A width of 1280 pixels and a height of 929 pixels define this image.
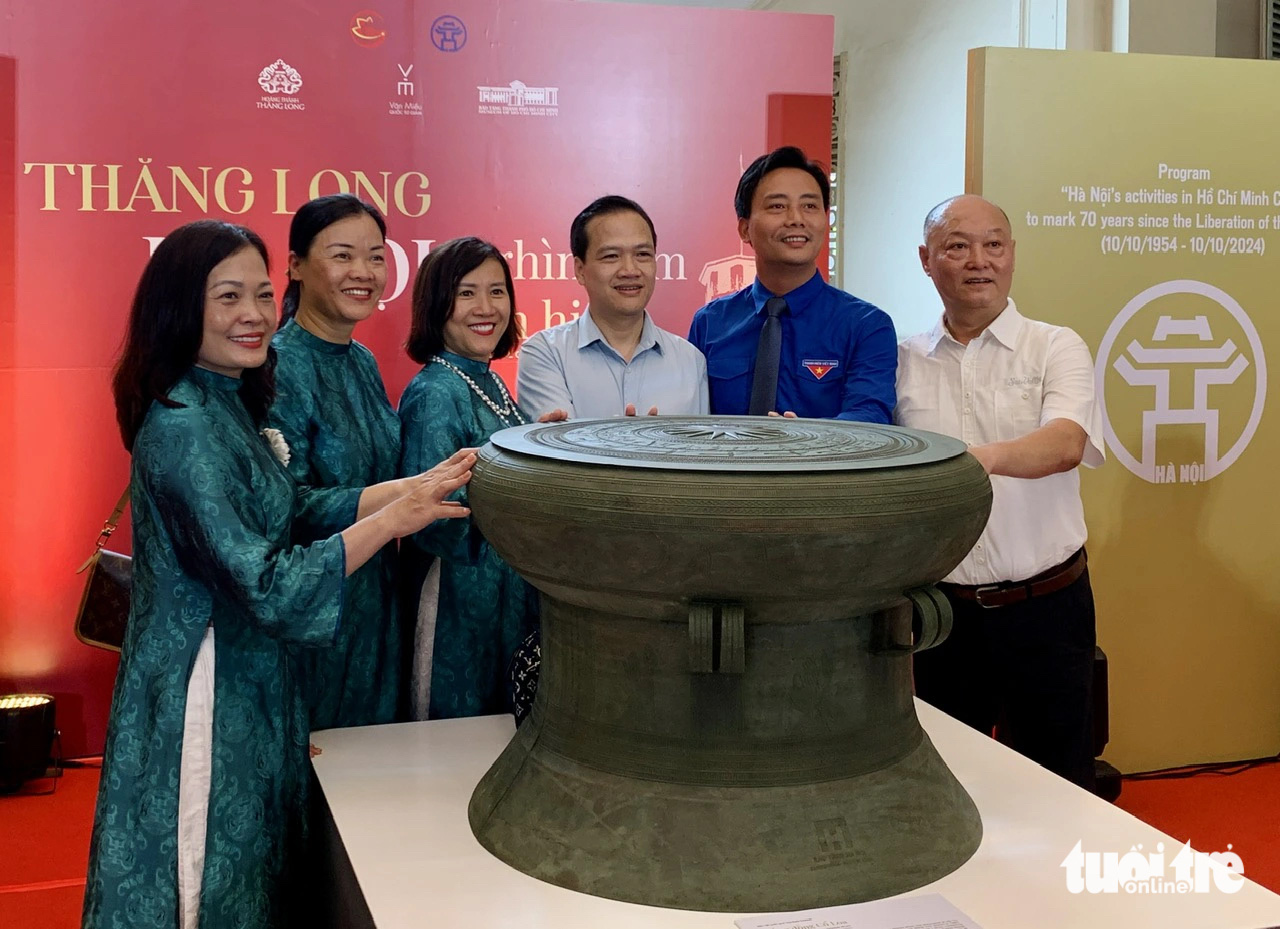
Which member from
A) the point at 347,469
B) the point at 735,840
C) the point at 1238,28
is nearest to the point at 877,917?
the point at 735,840

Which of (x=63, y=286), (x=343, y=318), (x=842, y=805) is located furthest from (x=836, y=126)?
(x=842, y=805)

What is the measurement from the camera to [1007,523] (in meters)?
2.89

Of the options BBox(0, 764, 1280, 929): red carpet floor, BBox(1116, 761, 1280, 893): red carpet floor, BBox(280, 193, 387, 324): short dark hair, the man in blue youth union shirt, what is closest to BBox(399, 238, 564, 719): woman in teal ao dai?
BBox(280, 193, 387, 324): short dark hair

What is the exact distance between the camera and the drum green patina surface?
1.43 meters

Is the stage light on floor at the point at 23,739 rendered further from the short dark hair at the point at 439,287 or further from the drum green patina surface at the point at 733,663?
the drum green patina surface at the point at 733,663

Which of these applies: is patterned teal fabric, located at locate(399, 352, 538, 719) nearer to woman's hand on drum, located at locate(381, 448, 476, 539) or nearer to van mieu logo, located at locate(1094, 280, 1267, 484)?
woman's hand on drum, located at locate(381, 448, 476, 539)

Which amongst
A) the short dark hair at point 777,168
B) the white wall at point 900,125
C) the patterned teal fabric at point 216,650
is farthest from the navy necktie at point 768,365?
the white wall at point 900,125

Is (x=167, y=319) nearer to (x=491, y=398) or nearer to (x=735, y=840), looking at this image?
(x=491, y=398)

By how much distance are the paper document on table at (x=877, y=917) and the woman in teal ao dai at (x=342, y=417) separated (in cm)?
118

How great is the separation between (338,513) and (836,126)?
5.18 m

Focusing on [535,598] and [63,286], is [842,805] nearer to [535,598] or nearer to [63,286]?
[535,598]

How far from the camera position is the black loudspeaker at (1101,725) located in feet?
11.7

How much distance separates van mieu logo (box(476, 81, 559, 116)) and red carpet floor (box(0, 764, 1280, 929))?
2.57 meters

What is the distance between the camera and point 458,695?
2.44 m
